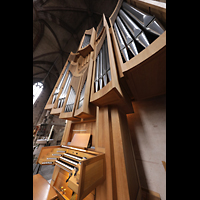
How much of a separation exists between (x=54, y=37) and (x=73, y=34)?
2134 mm

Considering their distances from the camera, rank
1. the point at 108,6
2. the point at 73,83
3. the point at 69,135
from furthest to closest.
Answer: the point at 108,6, the point at 73,83, the point at 69,135

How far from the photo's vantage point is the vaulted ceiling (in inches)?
257

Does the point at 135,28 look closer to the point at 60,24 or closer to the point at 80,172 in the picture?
the point at 80,172

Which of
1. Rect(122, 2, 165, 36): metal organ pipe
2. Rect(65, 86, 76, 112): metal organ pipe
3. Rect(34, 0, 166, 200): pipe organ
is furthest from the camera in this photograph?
Rect(65, 86, 76, 112): metal organ pipe

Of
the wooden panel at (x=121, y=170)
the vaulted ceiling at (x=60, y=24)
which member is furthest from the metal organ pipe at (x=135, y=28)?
the vaulted ceiling at (x=60, y=24)

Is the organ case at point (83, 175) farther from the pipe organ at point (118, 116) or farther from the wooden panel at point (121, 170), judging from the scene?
the wooden panel at point (121, 170)

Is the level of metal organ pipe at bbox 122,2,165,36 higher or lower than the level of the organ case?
higher

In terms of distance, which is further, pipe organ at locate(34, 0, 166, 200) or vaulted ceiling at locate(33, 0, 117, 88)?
vaulted ceiling at locate(33, 0, 117, 88)

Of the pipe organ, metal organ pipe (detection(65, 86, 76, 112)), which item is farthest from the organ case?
metal organ pipe (detection(65, 86, 76, 112))

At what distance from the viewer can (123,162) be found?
1.28m

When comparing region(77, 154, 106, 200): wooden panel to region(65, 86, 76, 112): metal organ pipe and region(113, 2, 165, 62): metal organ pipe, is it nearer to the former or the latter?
region(65, 86, 76, 112): metal organ pipe
